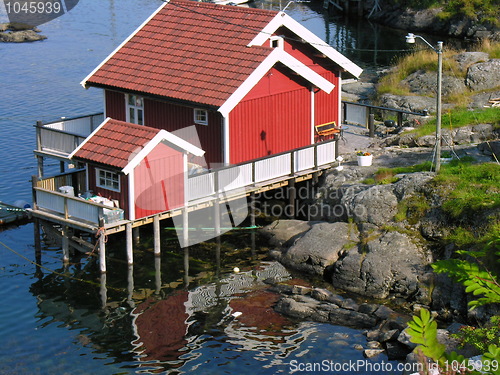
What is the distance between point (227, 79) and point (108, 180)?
18.9ft

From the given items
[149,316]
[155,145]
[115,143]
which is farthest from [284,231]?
[115,143]

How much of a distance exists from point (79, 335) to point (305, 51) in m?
14.9

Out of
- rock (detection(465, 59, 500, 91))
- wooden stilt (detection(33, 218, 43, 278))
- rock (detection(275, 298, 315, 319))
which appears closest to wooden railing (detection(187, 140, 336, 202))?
rock (detection(275, 298, 315, 319))

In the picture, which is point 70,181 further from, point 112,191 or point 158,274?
point 158,274

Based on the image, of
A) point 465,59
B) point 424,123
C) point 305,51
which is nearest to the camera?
point 305,51

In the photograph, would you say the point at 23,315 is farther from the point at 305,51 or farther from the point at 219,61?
the point at 305,51

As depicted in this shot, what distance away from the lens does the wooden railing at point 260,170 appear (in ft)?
102

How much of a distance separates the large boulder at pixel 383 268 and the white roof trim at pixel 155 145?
642 cm

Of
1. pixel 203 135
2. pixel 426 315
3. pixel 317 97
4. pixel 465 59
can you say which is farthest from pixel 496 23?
pixel 426 315

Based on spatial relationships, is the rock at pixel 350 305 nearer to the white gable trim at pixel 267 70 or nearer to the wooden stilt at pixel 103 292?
the wooden stilt at pixel 103 292

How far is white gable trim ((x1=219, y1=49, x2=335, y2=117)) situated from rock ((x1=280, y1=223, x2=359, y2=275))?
5.30 m

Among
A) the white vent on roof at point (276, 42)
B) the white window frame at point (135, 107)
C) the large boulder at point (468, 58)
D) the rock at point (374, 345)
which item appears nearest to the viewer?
the rock at point (374, 345)

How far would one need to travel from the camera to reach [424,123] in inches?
1534

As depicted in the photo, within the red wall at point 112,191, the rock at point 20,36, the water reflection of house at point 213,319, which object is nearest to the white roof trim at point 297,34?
the red wall at point 112,191
